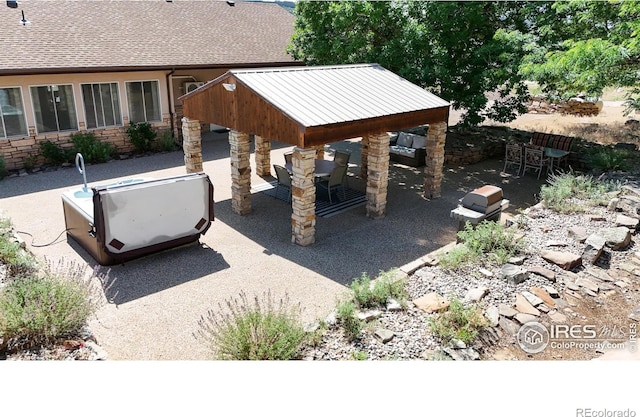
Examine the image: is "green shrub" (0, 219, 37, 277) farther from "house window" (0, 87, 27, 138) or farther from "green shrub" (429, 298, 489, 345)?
"house window" (0, 87, 27, 138)

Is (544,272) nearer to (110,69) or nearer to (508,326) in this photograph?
(508,326)

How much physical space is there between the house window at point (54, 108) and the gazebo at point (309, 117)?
5.51 metres

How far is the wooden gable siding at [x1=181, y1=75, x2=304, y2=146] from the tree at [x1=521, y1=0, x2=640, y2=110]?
20.3ft

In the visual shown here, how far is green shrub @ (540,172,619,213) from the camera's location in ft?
30.6

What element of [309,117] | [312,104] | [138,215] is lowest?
[138,215]

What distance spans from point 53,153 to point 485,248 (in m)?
12.0

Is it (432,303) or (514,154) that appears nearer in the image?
(432,303)

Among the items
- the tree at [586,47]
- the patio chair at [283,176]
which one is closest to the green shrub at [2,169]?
the patio chair at [283,176]

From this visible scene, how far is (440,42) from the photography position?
515 inches

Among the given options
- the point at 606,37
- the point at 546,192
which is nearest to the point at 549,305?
the point at 546,192

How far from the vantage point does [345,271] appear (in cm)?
805

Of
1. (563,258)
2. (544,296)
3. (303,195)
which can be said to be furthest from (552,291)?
(303,195)

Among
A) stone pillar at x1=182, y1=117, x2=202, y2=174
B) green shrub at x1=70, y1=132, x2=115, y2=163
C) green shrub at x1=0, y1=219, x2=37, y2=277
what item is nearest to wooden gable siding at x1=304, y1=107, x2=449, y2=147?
stone pillar at x1=182, y1=117, x2=202, y2=174

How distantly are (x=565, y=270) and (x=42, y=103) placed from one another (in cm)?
1395
